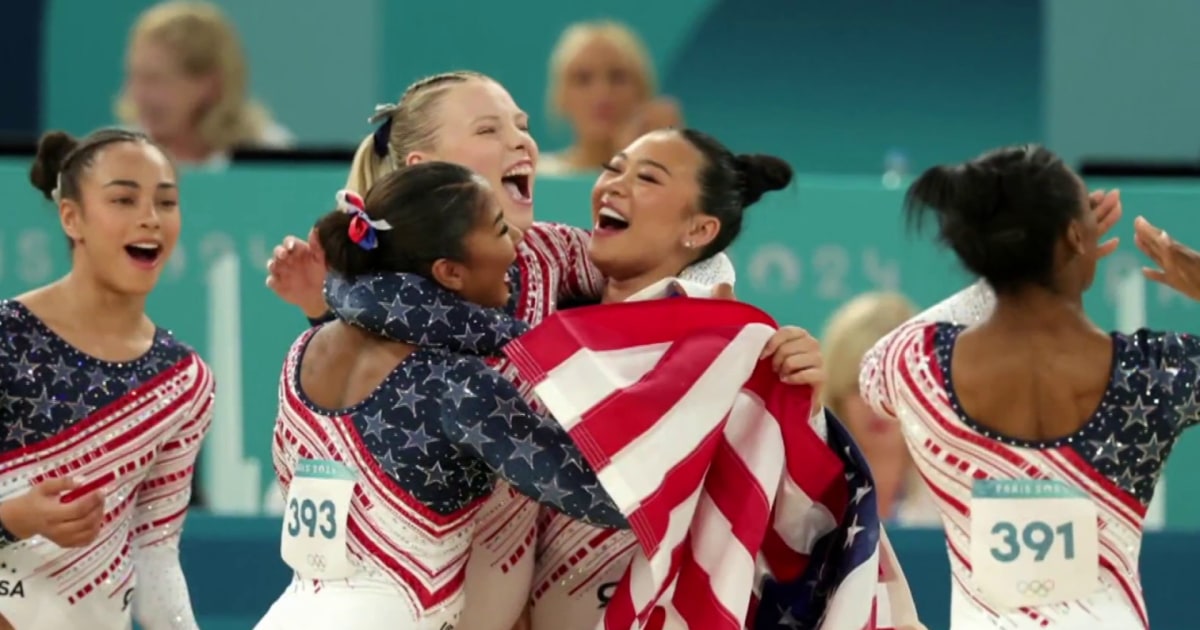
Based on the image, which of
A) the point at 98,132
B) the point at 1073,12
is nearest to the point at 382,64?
the point at 1073,12

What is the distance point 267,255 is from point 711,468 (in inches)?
93.3

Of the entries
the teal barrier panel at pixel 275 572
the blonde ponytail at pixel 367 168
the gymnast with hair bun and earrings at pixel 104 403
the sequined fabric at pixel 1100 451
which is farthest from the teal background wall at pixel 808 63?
the sequined fabric at pixel 1100 451

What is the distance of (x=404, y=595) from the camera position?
11.1 ft

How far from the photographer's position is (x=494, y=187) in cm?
387

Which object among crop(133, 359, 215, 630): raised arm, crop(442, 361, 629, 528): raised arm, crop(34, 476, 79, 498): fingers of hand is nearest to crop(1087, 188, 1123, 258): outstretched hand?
crop(442, 361, 629, 528): raised arm

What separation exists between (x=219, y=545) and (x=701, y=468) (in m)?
1.91

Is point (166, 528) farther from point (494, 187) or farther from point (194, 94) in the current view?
point (194, 94)

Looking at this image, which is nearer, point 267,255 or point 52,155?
point 52,155

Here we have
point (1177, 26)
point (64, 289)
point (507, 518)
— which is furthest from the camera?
point (1177, 26)

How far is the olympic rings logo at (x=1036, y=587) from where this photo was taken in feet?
11.1

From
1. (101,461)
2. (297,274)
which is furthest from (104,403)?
(297,274)

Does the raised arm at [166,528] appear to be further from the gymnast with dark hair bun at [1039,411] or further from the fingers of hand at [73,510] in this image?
the gymnast with dark hair bun at [1039,411]

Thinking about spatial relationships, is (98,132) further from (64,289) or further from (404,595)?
(404,595)

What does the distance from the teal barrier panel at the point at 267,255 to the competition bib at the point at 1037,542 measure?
2.13 m
